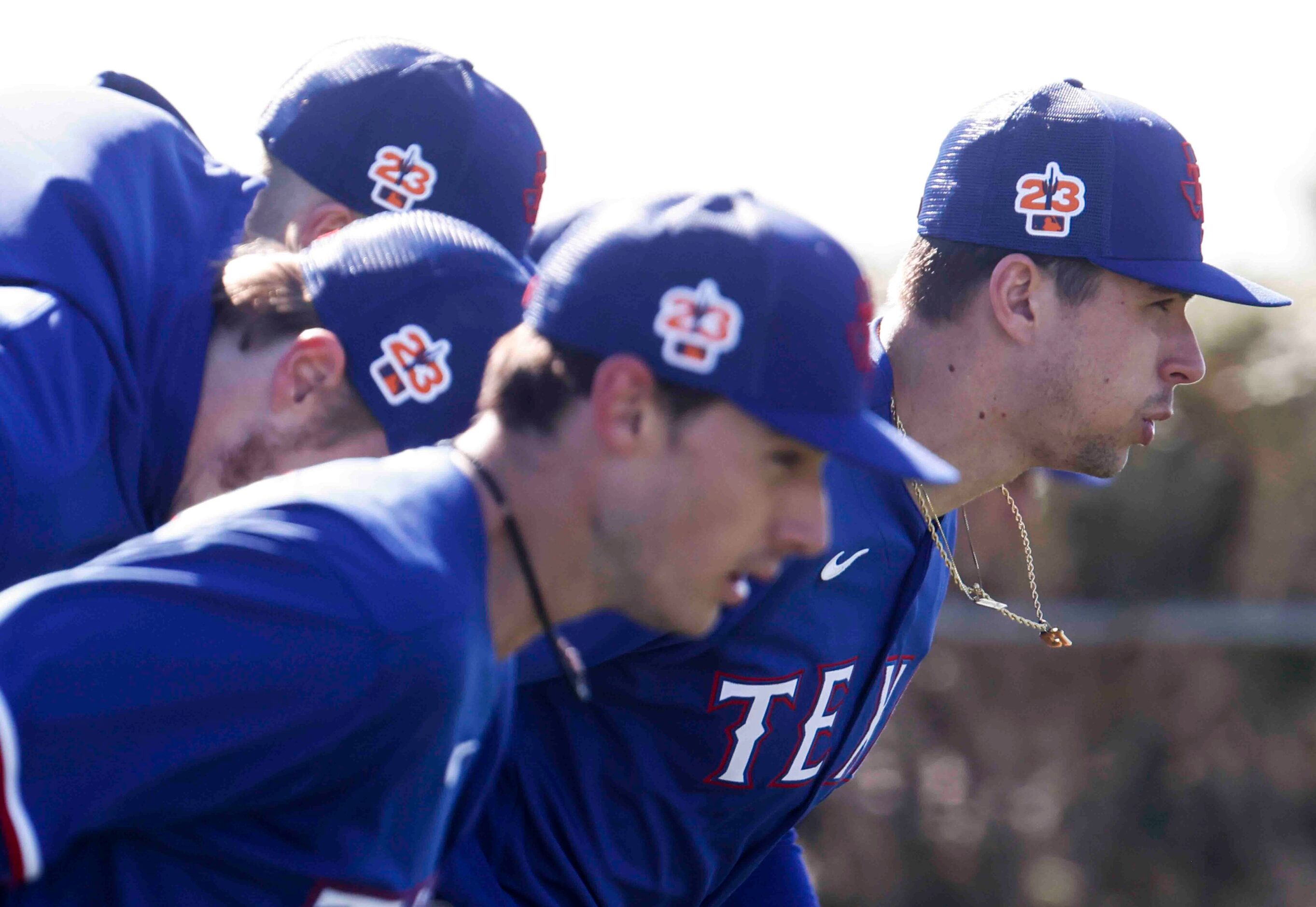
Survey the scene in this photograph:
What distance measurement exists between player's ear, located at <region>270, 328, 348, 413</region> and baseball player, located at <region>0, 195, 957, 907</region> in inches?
20.6

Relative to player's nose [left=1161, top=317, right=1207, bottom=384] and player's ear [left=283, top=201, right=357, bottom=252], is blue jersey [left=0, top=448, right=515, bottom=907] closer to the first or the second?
player's ear [left=283, top=201, right=357, bottom=252]

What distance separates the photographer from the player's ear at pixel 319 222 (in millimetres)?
3396

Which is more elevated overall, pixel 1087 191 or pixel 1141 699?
pixel 1087 191

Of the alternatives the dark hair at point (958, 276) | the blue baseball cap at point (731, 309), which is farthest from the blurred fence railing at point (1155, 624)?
the blue baseball cap at point (731, 309)

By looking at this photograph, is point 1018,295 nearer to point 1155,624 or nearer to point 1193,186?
point 1193,186

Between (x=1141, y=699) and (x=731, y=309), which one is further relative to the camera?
(x=1141, y=699)

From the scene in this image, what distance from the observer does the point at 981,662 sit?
6.29 m

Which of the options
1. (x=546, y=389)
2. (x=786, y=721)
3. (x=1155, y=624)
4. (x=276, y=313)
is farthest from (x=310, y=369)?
(x=1155, y=624)

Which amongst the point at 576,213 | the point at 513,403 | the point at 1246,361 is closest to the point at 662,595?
the point at 513,403

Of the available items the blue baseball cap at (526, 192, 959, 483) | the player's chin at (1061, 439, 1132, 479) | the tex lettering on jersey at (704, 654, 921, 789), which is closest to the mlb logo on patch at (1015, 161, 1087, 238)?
the player's chin at (1061, 439, 1132, 479)

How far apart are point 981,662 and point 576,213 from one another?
10.8 ft

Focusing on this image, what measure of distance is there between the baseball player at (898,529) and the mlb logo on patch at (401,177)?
109cm

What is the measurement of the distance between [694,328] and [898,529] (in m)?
1.42

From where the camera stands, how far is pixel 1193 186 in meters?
3.33
